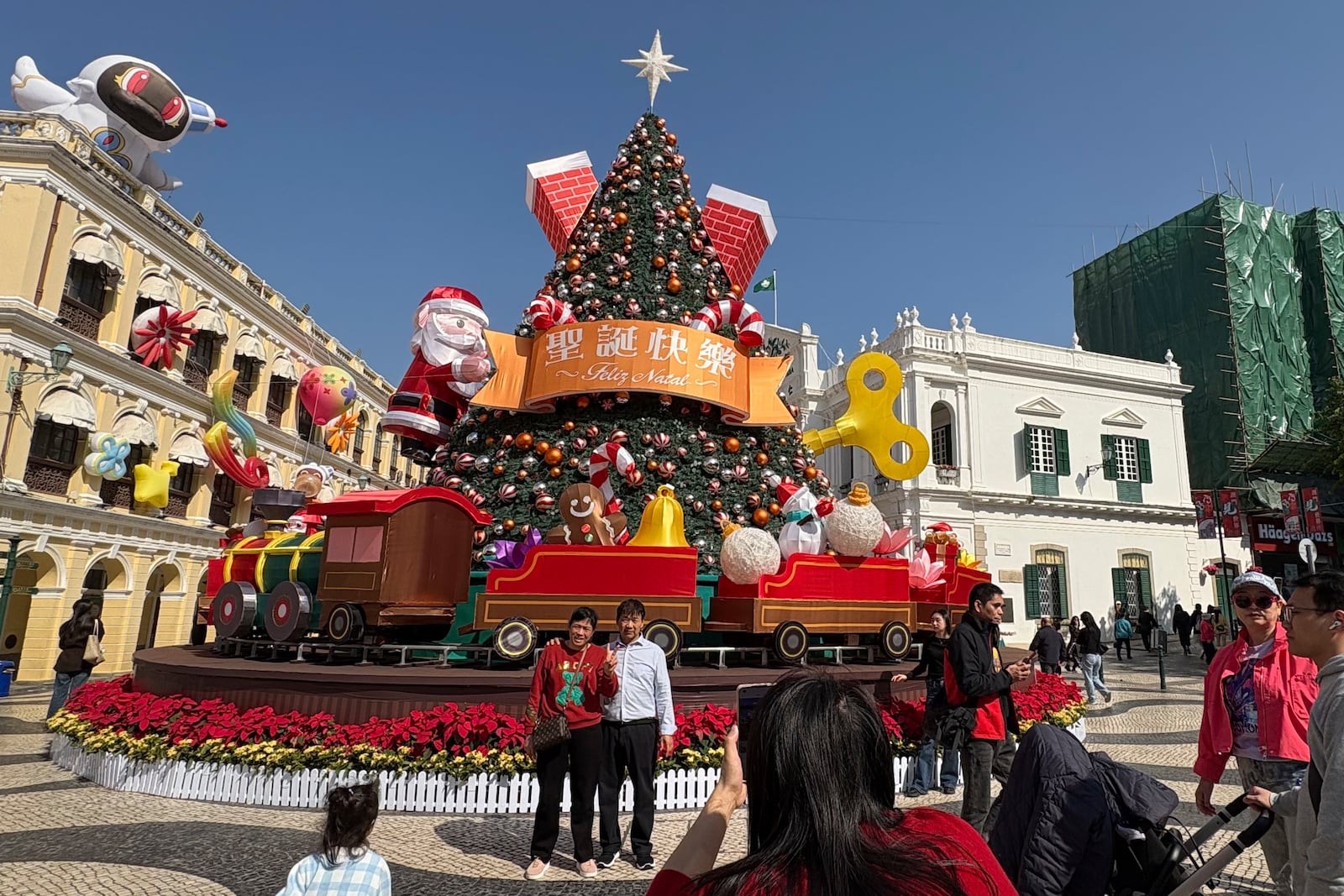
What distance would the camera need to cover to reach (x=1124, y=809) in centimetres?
231

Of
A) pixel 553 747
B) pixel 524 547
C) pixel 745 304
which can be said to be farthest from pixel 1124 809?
pixel 745 304

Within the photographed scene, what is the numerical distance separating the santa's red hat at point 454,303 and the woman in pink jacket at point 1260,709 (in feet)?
33.6

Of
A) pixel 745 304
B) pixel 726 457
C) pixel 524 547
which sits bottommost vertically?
pixel 524 547

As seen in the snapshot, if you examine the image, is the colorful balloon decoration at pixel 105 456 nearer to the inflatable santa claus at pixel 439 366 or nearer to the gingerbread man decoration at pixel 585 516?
the inflatable santa claus at pixel 439 366

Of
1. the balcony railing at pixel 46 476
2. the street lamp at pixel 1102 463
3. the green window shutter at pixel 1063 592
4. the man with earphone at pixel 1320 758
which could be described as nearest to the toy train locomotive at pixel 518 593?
the man with earphone at pixel 1320 758

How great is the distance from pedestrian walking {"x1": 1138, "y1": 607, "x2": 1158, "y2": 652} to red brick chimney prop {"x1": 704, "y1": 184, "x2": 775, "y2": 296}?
17.2 metres

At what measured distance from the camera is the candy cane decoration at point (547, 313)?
412 inches

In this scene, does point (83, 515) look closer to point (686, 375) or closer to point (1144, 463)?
point (686, 375)

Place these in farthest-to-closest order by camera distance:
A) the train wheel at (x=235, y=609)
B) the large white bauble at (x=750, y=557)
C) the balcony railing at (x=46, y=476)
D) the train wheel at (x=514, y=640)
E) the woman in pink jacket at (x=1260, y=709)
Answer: the balcony railing at (x=46, y=476) < the train wheel at (x=235, y=609) < the large white bauble at (x=750, y=557) < the train wheel at (x=514, y=640) < the woman in pink jacket at (x=1260, y=709)

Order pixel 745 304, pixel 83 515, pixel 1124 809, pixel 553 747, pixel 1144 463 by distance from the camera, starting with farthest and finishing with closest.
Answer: pixel 1144 463
pixel 83 515
pixel 745 304
pixel 553 747
pixel 1124 809

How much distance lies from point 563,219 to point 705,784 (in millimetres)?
8883

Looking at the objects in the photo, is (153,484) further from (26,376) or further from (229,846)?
(229,846)

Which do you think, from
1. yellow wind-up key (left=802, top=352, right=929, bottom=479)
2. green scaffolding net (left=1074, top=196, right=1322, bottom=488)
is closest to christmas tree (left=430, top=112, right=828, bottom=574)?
yellow wind-up key (left=802, top=352, right=929, bottom=479)

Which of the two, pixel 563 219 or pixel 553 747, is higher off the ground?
pixel 563 219
